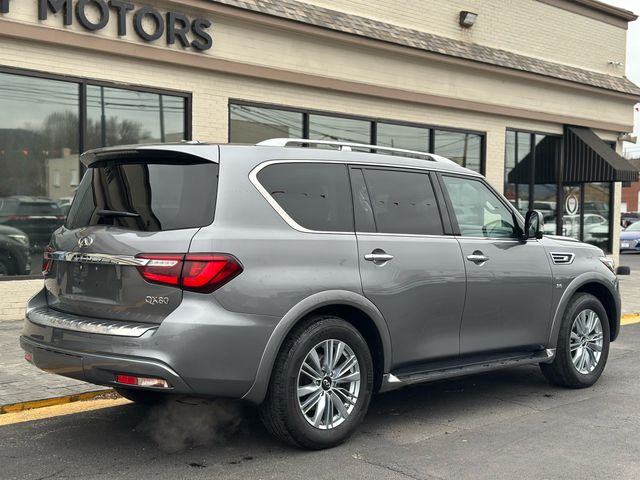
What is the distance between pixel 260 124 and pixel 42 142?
11.6 feet

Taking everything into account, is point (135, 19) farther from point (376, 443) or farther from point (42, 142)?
point (376, 443)

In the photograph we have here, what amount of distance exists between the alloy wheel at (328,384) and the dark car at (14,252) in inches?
241

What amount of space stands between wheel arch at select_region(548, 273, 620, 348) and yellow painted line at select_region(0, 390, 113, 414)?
12.3 feet

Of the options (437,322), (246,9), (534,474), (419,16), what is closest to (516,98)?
(419,16)

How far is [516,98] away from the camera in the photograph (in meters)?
16.3

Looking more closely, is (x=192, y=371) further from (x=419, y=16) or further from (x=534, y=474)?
(x=419, y=16)

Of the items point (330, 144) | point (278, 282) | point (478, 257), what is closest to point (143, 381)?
point (278, 282)

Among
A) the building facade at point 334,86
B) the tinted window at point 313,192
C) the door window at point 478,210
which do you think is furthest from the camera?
the building facade at point 334,86

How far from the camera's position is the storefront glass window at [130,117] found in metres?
10.1

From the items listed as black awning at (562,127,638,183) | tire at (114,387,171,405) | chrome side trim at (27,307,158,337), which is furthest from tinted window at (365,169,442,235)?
black awning at (562,127,638,183)

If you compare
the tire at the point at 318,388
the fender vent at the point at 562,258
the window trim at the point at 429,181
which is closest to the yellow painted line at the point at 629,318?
the fender vent at the point at 562,258

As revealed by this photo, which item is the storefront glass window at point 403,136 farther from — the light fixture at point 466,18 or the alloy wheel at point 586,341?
the alloy wheel at point 586,341

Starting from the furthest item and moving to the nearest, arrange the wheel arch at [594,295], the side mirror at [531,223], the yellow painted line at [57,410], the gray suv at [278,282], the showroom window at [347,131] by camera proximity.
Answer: the showroom window at [347,131], the wheel arch at [594,295], the side mirror at [531,223], the yellow painted line at [57,410], the gray suv at [278,282]

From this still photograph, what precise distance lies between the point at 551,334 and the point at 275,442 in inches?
105
